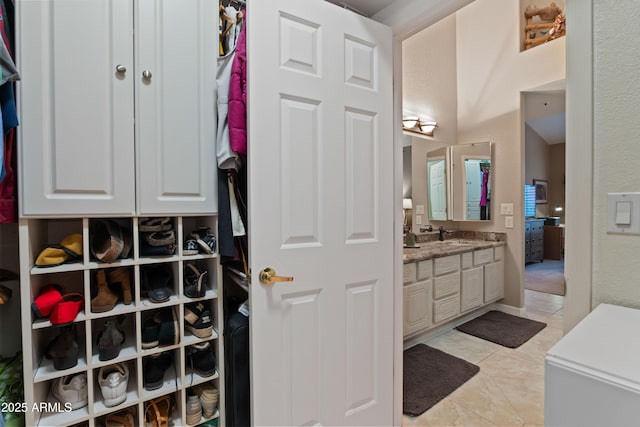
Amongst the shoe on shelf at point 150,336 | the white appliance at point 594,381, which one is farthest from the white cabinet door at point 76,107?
the white appliance at point 594,381

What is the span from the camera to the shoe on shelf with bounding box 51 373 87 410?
1117 mm

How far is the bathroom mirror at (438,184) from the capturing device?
3.42m

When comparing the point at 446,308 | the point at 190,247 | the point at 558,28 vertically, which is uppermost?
the point at 558,28

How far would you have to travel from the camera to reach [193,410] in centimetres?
131

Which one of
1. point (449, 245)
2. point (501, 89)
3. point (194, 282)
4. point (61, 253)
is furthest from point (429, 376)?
point (501, 89)

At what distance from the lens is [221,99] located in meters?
1.25

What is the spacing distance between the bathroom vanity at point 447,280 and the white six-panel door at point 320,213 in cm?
101

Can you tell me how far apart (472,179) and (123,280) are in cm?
356

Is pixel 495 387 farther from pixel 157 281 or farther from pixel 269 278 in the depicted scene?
pixel 157 281

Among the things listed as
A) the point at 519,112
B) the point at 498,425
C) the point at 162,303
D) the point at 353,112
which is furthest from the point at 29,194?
the point at 519,112

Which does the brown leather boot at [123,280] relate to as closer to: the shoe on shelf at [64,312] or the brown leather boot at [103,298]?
the brown leather boot at [103,298]

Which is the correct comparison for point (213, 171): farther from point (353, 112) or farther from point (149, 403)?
point (149, 403)

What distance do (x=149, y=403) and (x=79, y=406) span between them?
0.26 m

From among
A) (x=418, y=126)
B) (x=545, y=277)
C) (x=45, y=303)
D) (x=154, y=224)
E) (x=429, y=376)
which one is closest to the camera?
(x=45, y=303)
